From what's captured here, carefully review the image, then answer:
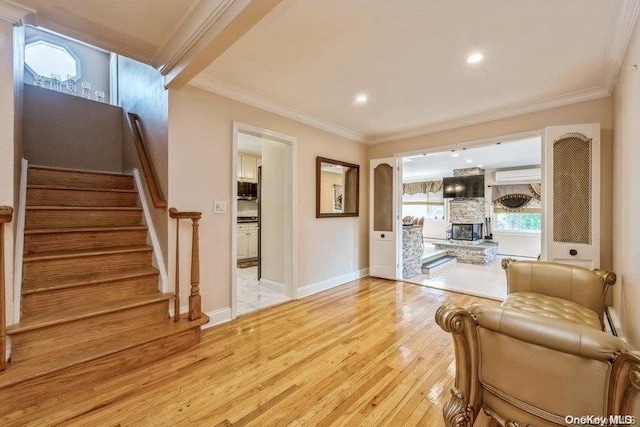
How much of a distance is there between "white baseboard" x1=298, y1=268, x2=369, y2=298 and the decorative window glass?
4870 mm

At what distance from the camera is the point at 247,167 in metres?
6.30

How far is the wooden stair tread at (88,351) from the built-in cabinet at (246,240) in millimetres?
3583

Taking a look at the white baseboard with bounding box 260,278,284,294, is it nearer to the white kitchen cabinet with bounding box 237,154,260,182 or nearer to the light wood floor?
the light wood floor

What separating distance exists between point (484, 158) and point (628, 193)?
5021 mm

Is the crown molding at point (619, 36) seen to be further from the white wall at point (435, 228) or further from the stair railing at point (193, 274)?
the white wall at point (435, 228)

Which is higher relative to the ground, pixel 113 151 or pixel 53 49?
pixel 53 49

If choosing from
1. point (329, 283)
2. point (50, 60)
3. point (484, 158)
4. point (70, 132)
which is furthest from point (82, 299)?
point (484, 158)

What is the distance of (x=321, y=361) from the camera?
6.93ft

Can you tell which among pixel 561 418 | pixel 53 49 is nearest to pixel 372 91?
pixel 561 418

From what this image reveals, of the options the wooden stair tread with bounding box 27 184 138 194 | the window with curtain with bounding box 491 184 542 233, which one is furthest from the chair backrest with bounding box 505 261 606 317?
the window with curtain with bounding box 491 184 542 233

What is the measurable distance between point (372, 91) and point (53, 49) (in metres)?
4.98

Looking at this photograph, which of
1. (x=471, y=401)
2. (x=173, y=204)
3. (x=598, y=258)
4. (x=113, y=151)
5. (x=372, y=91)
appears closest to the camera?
(x=471, y=401)

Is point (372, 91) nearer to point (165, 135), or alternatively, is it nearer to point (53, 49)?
point (165, 135)

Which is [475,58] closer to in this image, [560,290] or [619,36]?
[619,36]
